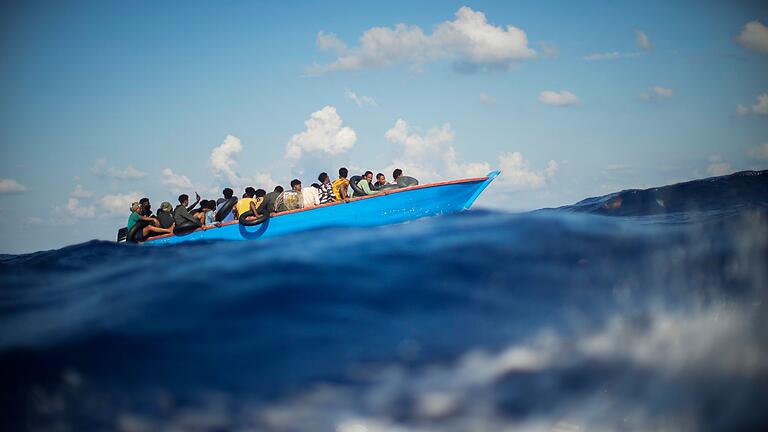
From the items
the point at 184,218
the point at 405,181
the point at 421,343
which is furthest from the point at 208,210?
the point at 421,343

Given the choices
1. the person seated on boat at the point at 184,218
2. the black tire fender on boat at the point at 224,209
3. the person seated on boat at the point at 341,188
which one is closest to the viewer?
the person seated on boat at the point at 184,218

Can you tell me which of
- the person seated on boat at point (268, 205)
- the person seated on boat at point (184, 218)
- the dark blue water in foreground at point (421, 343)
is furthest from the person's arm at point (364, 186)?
the dark blue water in foreground at point (421, 343)

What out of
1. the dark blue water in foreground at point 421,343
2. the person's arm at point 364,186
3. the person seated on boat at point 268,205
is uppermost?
the person's arm at point 364,186

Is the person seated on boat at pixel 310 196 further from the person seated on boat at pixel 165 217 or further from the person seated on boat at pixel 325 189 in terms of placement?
the person seated on boat at pixel 165 217

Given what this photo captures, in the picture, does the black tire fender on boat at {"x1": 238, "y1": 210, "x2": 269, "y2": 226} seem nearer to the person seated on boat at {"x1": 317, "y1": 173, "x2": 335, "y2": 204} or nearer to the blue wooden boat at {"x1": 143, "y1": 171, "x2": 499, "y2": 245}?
the blue wooden boat at {"x1": 143, "y1": 171, "x2": 499, "y2": 245}

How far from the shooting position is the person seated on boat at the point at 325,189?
15.1 metres

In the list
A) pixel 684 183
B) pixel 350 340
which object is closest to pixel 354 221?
pixel 350 340

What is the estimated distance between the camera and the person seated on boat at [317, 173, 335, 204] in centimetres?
1512

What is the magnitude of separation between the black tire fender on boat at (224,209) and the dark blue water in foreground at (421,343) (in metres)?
8.37

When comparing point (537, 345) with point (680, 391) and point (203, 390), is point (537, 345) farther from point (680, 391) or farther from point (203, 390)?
point (203, 390)

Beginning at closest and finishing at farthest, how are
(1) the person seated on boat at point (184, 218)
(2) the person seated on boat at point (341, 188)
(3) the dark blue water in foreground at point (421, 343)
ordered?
1. (3) the dark blue water in foreground at point (421, 343)
2. (1) the person seated on boat at point (184, 218)
3. (2) the person seated on boat at point (341, 188)

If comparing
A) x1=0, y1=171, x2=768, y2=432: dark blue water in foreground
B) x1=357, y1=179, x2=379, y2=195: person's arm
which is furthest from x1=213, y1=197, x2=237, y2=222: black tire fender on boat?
x1=0, y1=171, x2=768, y2=432: dark blue water in foreground

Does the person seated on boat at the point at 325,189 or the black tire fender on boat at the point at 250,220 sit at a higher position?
the person seated on boat at the point at 325,189

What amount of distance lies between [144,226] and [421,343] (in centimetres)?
1217
